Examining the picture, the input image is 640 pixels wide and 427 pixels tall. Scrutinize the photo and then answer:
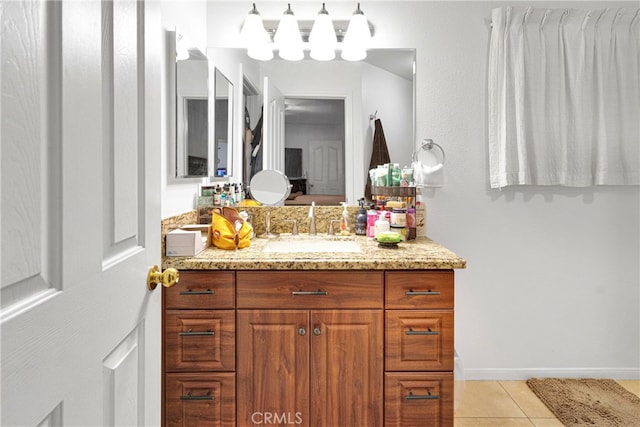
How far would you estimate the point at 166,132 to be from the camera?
204cm

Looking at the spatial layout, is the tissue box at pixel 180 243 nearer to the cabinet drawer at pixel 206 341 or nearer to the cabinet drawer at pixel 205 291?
the cabinet drawer at pixel 205 291

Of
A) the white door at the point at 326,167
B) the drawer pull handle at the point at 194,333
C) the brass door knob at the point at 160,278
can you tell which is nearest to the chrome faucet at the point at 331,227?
the white door at the point at 326,167

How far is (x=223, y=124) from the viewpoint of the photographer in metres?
2.46

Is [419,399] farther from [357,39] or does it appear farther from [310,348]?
[357,39]

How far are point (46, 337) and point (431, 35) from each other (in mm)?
2514

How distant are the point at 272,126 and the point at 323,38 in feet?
1.76

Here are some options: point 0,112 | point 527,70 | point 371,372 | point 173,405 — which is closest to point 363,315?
point 371,372

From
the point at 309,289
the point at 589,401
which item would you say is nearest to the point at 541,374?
the point at 589,401

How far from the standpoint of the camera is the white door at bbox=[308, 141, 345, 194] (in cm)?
256

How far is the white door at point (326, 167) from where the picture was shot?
2.56 meters

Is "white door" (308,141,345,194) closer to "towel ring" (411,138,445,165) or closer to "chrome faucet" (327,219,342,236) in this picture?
"chrome faucet" (327,219,342,236)

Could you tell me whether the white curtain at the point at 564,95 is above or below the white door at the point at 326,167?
above

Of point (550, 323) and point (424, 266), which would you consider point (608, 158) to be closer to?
point (550, 323)

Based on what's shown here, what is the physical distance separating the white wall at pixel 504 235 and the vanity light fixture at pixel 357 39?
126 millimetres
